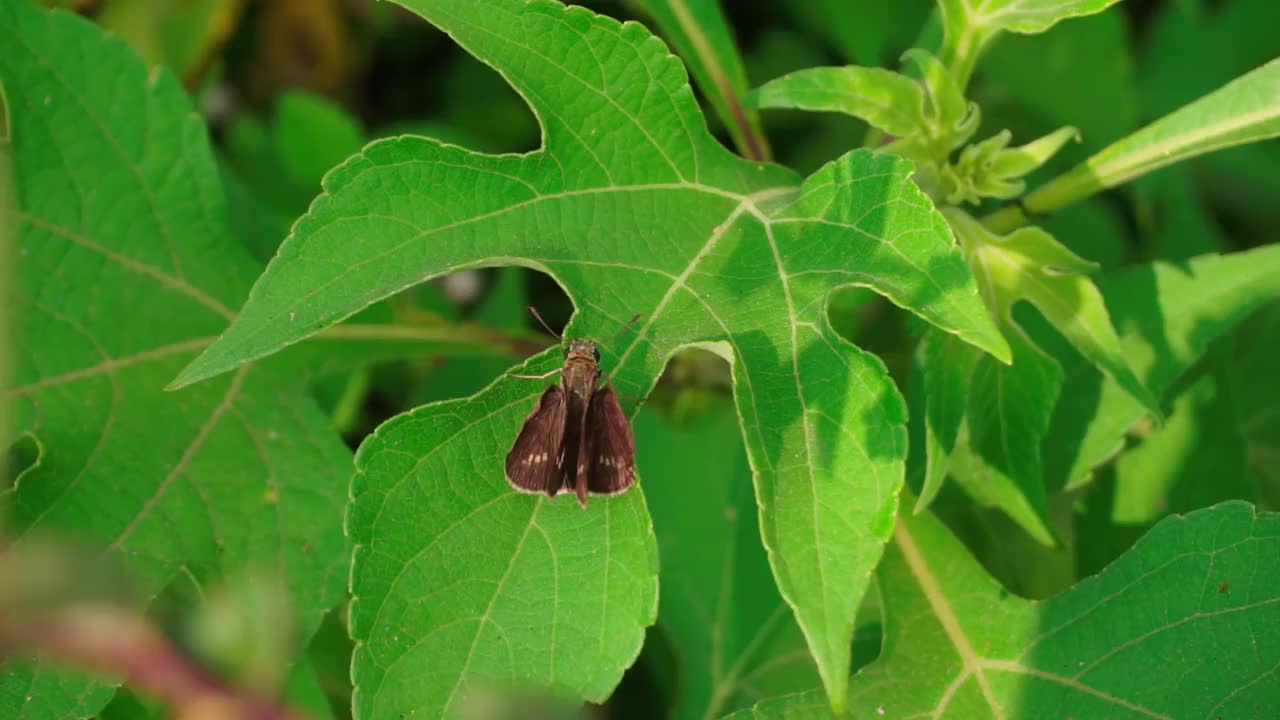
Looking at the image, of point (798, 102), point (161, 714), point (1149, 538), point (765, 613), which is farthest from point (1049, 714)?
point (161, 714)

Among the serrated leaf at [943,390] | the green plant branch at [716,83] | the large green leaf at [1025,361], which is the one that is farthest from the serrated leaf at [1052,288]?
the green plant branch at [716,83]

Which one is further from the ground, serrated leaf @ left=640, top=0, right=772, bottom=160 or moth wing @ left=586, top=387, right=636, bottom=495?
serrated leaf @ left=640, top=0, right=772, bottom=160

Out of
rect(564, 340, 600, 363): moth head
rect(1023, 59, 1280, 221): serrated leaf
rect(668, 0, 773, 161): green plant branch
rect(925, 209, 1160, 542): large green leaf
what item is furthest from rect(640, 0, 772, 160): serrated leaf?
rect(564, 340, 600, 363): moth head

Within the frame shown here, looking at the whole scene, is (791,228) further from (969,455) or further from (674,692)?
(674,692)

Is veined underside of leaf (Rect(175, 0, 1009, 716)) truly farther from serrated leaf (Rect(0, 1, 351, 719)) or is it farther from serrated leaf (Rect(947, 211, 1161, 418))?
serrated leaf (Rect(0, 1, 351, 719))

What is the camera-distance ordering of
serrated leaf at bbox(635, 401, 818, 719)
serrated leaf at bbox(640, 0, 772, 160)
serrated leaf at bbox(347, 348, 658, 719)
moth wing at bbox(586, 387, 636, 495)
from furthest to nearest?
serrated leaf at bbox(635, 401, 818, 719), serrated leaf at bbox(640, 0, 772, 160), moth wing at bbox(586, 387, 636, 495), serrated leaf at bbox(347, 348, 658, 719)

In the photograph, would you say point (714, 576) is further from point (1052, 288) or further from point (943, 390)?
point (1052, 288)

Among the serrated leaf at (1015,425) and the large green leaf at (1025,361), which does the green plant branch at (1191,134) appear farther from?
the serrated leaf at (1015,425)
